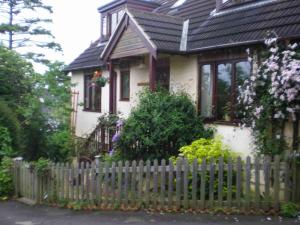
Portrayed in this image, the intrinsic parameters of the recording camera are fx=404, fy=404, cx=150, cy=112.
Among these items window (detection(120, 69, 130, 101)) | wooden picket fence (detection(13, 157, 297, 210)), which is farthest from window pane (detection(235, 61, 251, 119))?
window (detection(120, 69, 130, 101))

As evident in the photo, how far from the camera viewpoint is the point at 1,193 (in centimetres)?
960

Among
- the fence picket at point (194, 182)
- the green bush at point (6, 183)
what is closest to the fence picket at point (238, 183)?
the fence picket at point (194, 182)

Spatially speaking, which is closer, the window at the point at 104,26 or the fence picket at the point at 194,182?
the fence picket at the point at 194,182

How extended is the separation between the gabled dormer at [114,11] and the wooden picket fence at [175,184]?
10.1m

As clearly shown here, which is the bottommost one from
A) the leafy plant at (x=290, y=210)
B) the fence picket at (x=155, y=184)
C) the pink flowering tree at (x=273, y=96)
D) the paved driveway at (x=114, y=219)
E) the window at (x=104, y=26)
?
the paved driveway at (x=114, y=219)

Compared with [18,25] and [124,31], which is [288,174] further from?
[18,25]

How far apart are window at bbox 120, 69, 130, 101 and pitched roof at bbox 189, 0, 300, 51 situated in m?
4.41

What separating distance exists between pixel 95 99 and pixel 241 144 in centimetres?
1002

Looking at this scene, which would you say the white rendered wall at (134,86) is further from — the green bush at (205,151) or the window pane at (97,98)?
the green bush at (205,151)

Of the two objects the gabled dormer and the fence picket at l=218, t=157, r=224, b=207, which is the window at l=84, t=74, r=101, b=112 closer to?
the gabled dormer

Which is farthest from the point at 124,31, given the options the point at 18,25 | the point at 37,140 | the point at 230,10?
the point at 18,25

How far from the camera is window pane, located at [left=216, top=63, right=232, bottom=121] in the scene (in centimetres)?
Answer: 1027

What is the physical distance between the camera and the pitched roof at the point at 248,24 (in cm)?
888

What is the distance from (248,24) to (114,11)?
9.25 meters
